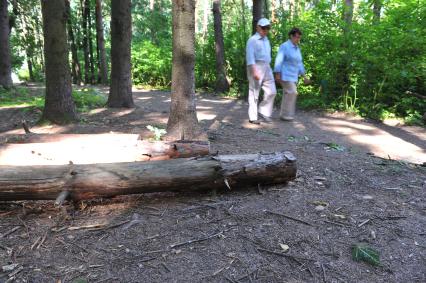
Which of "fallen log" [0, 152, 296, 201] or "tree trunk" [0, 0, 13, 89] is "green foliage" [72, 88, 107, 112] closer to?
"tree trunk" [0, 0, 13, 89]

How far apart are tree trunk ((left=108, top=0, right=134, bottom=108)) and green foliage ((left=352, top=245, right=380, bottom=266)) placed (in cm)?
756

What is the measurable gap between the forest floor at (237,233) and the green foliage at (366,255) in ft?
0.15

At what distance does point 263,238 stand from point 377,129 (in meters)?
6.66

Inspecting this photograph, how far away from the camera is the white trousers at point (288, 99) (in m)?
8.94

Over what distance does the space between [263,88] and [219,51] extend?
24.7ft

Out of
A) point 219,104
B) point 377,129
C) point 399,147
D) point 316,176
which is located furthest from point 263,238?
point 219,104

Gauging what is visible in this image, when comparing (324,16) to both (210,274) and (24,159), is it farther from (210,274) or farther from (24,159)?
(210,274)

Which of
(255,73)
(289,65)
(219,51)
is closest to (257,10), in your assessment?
(219,51)

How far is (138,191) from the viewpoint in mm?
3932

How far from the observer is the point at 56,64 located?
7281mm

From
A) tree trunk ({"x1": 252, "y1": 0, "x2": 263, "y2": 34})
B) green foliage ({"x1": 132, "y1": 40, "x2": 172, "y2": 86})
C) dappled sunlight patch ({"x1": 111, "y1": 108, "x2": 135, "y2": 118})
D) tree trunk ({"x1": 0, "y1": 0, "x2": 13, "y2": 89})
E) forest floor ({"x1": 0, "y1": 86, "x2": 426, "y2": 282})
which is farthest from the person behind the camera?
green foliage ({"x1": 132, "y1": 40, "x2": 172, "y2": 86})

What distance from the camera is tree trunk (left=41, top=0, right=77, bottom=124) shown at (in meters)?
7.15

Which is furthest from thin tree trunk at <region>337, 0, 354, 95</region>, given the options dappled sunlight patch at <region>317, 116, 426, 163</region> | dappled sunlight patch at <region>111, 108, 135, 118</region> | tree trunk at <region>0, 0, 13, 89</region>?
tree trunk at <region>0, 0, 13, 89</region>

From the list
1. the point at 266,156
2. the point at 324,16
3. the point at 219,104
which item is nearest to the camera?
the point at 266,156
